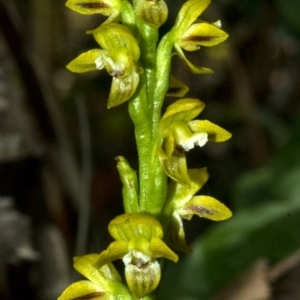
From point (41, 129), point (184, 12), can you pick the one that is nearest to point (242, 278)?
point (184, 12)

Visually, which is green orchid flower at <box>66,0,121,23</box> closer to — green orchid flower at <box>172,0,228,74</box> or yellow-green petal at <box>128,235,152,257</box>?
green orchid flower at <box>172,0,228,74</box>

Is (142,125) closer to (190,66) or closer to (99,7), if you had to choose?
(190,66)

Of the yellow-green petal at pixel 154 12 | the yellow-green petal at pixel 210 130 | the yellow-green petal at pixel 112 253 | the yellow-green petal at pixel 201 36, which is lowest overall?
the yellow-green petal at pixel 112 253

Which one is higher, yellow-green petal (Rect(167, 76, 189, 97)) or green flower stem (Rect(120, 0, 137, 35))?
green flower stem (Rect(120, 0, 137, 35))

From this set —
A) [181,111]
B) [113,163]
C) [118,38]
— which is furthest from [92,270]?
[113,163]

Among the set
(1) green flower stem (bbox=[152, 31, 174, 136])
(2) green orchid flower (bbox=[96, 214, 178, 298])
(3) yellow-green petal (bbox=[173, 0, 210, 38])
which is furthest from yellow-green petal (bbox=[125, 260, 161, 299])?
(3) yellow-green petal (bbox=[173, 0, 210, 38])

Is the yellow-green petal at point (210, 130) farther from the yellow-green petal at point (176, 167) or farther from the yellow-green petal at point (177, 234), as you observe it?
the yellow-green petal at point (177, 234)

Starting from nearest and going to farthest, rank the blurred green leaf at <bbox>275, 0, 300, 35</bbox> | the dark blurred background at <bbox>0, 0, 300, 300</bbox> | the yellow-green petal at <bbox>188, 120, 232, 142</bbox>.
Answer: the yellow-green petal at <bbox>188, 120, 232, 142</bbox>
the dark blurred background at <bbox>0, 0, 300, 300</bbox>
the blurred green leaf at <bbox>275, 0, 300, 35</bbox>

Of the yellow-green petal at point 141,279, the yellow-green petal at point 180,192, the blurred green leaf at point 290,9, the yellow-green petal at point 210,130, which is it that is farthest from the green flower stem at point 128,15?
the blurred green leaf at point 290,9
